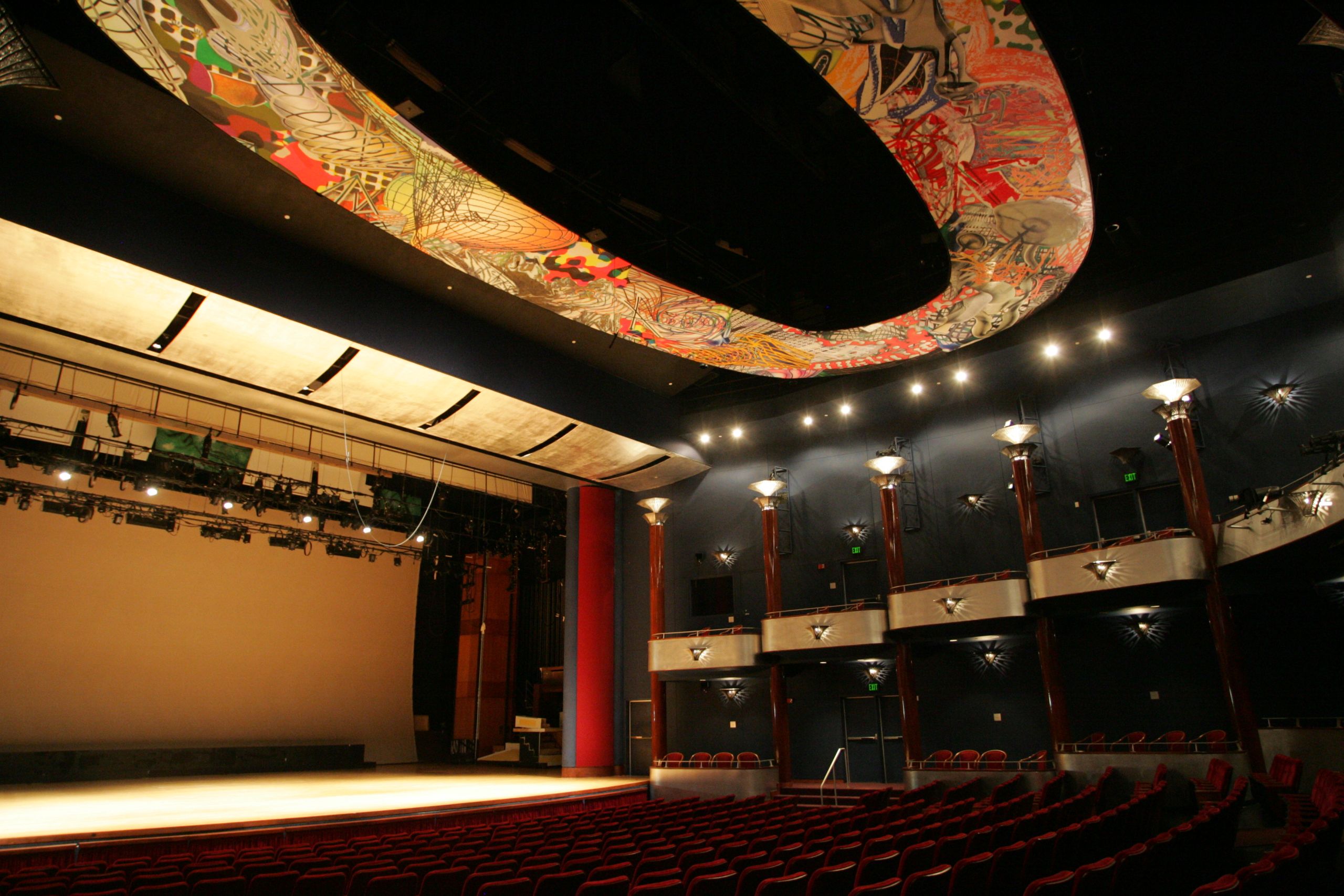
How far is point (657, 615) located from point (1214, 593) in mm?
10998

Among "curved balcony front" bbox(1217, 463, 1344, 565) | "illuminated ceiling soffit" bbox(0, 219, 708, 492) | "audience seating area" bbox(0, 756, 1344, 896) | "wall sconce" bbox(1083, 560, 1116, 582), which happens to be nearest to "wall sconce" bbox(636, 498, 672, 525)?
"illuminated ceiling soffit" bbox(0, 219, 708, 492)

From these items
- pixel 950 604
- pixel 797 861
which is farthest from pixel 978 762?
pixel 797 861

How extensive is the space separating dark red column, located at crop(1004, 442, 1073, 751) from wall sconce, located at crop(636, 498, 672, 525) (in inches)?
301

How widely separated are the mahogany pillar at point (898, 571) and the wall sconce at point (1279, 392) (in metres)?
6.46

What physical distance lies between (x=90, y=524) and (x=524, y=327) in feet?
36.5

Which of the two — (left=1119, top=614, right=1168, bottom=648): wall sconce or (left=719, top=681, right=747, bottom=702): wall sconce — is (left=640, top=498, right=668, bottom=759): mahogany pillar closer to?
(left=719, top=681, right=747, bottom=702): wall sconce

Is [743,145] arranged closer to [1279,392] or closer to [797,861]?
[1279,392]

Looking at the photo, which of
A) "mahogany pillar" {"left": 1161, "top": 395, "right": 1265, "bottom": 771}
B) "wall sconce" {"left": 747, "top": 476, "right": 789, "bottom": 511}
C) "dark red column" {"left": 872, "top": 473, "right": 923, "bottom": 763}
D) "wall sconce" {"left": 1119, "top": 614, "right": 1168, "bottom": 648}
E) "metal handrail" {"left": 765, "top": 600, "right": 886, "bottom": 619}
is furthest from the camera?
"wall sconce" {"left": 747, "top": 476, "right": 789, "bottom": 511}

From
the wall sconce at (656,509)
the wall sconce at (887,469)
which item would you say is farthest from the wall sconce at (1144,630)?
the wall sconce at (656,509)

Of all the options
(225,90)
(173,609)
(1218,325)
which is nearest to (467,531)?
(173,609)

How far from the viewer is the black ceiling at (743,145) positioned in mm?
10398

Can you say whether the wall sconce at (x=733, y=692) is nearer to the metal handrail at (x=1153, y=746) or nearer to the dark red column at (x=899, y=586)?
the dark red column at (x=899, y=586)

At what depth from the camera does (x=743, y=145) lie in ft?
46.4

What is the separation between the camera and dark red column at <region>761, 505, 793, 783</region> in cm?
1695
